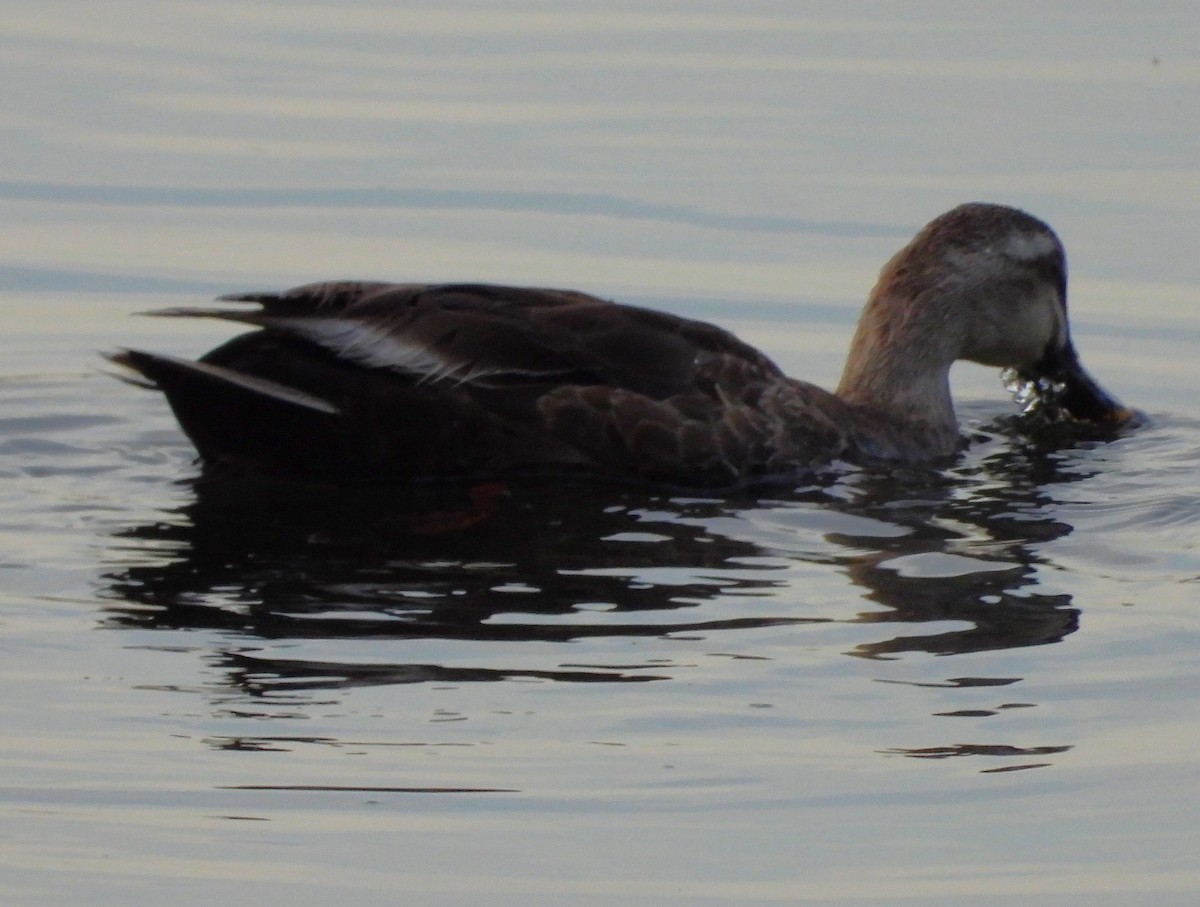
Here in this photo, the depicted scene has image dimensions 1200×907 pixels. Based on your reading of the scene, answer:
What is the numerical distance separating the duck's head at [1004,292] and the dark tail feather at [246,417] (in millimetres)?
2801

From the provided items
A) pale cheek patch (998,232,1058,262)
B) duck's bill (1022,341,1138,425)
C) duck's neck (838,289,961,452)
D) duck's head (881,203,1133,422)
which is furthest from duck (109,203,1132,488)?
duck's bill (1022,341,1138,425)

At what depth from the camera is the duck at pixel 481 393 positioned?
8.90 metres

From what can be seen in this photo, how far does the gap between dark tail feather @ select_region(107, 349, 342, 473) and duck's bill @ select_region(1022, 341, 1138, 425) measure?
346cm

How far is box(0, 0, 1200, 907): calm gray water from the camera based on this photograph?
5844 millimetres

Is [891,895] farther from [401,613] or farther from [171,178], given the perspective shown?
[171,178]

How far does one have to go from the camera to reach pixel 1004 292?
10844mm

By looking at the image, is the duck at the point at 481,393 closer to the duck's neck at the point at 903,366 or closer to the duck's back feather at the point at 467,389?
the duck's back feather at the point at 467,389

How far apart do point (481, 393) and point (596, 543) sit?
877mm

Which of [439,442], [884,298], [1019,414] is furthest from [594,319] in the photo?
[1019,414]

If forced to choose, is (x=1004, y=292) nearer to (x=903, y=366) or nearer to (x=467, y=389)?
(x=903, y=366)

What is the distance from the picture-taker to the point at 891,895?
219 inches

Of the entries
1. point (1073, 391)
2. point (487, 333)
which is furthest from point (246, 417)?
point (1073, 391)

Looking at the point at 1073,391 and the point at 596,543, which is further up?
the point at 1073,391

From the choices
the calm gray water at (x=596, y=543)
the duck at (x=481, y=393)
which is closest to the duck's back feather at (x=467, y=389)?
the duck at (x=481, y=393)
